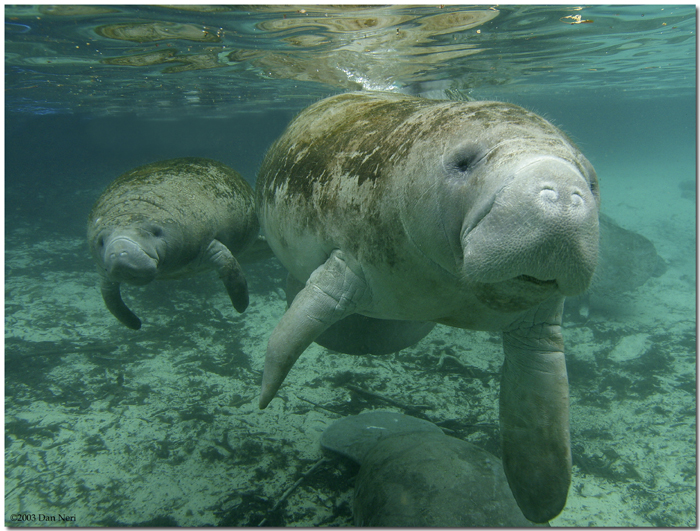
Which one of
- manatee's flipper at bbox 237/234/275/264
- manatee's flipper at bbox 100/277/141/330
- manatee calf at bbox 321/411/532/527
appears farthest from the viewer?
manatee's flipper at bbox 237/234/275/264

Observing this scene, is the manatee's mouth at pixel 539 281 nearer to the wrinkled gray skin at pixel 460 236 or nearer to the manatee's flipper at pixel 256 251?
the wrinkled gray skin at pixel 460 236

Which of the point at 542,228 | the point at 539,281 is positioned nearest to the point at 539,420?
the point at 539,281

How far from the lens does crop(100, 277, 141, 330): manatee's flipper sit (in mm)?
4793

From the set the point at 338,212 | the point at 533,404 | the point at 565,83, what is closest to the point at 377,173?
the point at 338,212

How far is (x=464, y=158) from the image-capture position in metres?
1.61

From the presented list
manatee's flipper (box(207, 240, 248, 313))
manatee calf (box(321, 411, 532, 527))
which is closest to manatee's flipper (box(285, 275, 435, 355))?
manatee calf (box(321, 411, 532, 527))

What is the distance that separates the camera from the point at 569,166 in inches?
52.7

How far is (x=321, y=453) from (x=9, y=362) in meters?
4.04

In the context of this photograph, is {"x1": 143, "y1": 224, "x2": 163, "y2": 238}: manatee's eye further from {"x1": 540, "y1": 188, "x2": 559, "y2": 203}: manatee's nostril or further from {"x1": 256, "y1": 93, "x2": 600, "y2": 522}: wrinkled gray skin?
{"x1": 540, "y1": 188, "x2": 559, "y2": 203}: manatee's nostril

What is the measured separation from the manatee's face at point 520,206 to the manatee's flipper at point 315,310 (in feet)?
2.61

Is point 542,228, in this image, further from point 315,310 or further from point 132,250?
point 132,250

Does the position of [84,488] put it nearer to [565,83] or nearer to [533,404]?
[533,404]

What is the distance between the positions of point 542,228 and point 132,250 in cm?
348

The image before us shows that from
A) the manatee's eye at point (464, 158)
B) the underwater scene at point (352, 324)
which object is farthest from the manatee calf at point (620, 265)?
the manatee's eye at point (464, 158)
